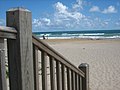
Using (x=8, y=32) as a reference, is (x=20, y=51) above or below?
below

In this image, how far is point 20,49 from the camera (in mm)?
1961

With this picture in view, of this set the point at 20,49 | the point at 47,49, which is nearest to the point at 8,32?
the point at 20,49

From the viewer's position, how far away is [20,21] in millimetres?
1922

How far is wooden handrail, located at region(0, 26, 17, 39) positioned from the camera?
5.83ft

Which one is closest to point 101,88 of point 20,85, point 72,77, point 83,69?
point 83,69

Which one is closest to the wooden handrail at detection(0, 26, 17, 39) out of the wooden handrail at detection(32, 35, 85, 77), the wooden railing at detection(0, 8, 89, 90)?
the wooden railing at detection(0, 8, 89, 90)

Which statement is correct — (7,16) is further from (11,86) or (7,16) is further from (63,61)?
(63,61)

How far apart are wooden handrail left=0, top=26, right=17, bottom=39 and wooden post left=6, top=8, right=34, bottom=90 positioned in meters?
0.04

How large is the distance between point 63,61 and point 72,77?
546mm

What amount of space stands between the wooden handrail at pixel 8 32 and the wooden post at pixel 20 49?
45mm

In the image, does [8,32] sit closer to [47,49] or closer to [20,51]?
[20,51]

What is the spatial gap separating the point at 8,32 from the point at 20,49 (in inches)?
7.4

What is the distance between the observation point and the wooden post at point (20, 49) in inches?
75.3

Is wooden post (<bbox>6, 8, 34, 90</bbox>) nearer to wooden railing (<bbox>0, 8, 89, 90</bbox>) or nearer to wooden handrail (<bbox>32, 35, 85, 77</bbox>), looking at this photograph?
wooden railing (<bbox>0, 8, 89, 90</bbox>)
